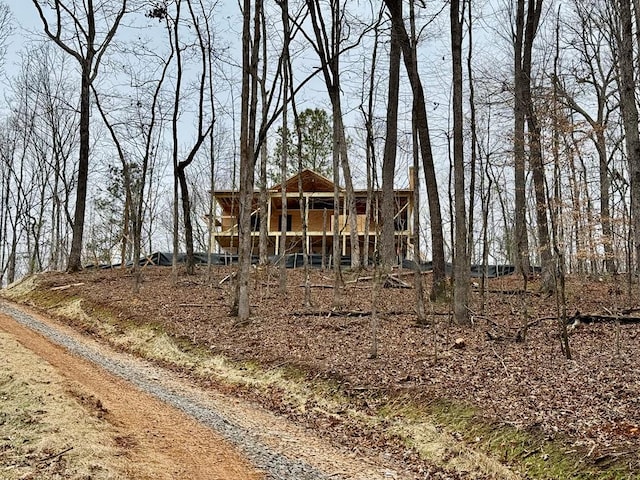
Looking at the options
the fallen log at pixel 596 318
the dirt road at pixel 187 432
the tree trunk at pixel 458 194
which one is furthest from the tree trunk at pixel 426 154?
the dirt road at pixel 187 432

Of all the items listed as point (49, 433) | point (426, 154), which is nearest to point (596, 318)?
point (426, 154)

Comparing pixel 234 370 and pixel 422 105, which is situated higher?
pixel 422 105

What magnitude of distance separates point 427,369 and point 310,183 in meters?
20.6

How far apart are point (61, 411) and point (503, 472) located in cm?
493

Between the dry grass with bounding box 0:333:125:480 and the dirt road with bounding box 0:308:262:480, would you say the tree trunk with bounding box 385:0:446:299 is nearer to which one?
the dirt road with bounding box 0:308:262:480

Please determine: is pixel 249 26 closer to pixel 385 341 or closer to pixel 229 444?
pixel 385 341

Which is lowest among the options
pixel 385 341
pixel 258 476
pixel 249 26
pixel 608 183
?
pixel 258 476

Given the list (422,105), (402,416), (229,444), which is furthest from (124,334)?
(422,105)

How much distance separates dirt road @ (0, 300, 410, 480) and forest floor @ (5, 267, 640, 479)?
1.49 ft

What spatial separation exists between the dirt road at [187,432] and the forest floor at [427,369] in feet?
1.49

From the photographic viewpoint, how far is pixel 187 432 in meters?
6.45

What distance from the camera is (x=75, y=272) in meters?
19.6

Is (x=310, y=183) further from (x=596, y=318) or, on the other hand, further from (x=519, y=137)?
(x=596, y=318)

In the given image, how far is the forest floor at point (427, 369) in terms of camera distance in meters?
5.36
